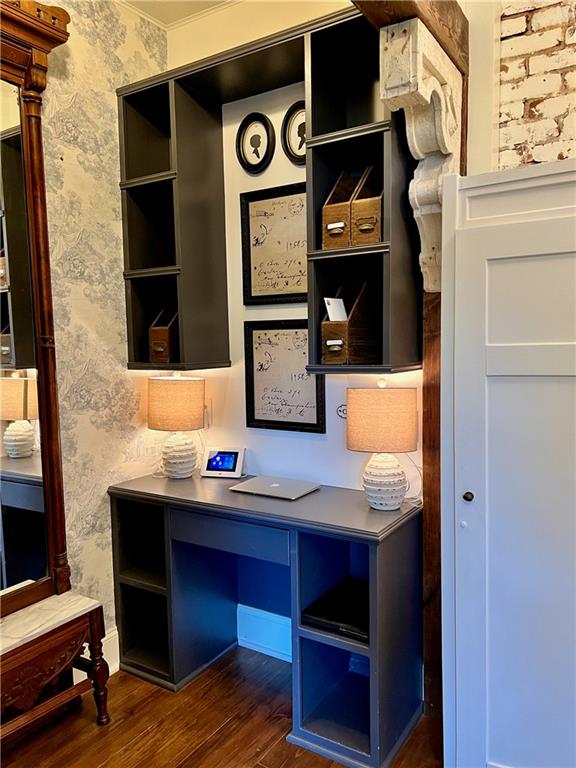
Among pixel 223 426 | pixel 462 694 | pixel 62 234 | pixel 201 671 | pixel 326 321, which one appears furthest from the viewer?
pixel 223 426

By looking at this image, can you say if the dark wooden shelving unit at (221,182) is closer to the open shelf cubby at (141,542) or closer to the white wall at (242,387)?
the white wall at (242,387)

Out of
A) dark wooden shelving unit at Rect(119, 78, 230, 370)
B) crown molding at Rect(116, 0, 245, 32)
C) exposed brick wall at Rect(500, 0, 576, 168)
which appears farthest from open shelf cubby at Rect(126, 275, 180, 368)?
exposed brick wall at Rect(500, 0, 576, 168)

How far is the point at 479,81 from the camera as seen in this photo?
6.27 ft

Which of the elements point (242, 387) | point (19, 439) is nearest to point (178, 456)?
point (242, 387)

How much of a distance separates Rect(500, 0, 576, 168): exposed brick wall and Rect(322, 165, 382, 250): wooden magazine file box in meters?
0.46

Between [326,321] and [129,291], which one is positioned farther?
[129,291]

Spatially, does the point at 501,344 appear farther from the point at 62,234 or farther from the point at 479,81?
the point at 62,234

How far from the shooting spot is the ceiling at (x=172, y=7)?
249 cm

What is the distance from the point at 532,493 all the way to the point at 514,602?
1.06ft

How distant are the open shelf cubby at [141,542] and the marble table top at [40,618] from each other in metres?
0.34

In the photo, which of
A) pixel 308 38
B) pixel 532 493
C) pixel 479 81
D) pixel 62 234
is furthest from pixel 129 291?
pixel 532 493

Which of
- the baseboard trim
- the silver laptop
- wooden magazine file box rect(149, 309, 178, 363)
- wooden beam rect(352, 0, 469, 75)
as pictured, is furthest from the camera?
the baseboard trim

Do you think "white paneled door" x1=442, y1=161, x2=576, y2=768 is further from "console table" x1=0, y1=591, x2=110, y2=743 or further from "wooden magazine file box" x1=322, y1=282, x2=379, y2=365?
"console table" x1=0, y1=591, x2=110, y2=743

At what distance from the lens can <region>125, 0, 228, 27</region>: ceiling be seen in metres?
2.49
